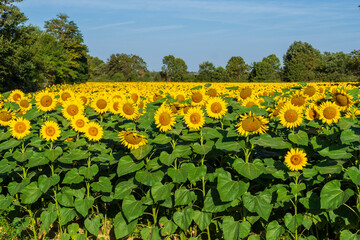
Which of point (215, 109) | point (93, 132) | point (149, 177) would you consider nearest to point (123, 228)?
point (149, 177)

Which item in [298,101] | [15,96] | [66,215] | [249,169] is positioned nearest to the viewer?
[249,169]

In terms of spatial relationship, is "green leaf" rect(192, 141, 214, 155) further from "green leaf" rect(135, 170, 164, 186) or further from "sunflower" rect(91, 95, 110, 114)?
"sunflower" rect(91, 95, 110, 114)

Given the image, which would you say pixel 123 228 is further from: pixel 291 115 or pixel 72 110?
pixel 291 115

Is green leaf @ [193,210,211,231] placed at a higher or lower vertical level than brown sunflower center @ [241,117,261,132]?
lower

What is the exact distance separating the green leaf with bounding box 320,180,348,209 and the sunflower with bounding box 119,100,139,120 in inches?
89.7

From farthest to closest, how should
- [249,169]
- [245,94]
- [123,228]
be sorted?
[245,94], [123,228], [249,169]

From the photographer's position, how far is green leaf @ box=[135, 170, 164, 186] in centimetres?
373

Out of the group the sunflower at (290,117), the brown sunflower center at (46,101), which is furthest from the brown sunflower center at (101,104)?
the sunflower at (290,117)

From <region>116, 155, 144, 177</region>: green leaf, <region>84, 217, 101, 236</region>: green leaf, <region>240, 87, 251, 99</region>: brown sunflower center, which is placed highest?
<region>240, 87, 251, 99</region>: brown sunflower center

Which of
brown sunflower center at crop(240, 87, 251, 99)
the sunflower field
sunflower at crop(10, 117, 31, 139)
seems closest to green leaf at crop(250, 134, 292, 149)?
the sunflower field

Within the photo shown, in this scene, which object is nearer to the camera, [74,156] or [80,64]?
[74,156]

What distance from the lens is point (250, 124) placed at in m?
3.47

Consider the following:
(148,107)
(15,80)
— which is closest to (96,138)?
(148,107)

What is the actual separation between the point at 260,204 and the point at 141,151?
4.54ft
